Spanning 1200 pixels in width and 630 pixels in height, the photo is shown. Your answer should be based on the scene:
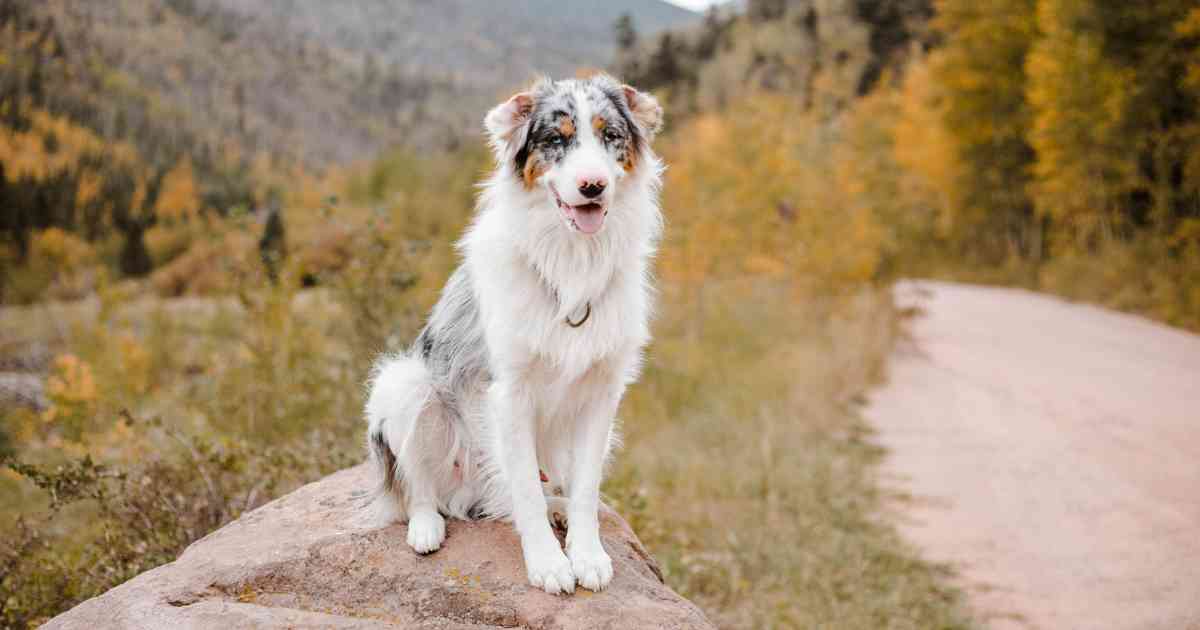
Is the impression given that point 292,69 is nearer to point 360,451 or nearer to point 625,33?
point 625,33

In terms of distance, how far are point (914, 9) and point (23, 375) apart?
42.6 meters

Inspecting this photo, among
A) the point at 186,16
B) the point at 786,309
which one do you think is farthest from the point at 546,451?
the point at 186,16

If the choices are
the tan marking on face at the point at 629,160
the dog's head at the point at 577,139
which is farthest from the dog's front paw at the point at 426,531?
the tan marking on face at the point at 629,160

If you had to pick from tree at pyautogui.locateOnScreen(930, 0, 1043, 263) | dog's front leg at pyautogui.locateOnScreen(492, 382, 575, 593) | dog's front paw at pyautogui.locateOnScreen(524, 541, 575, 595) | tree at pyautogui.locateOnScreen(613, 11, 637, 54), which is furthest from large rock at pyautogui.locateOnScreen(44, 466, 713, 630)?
tree at pyautogui.locateOnScreen(613, 11, 637, 54)

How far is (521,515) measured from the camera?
8.75 ft

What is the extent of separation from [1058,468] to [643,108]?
18.1ft

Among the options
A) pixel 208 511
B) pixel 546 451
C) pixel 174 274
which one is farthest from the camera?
pixel 174 274

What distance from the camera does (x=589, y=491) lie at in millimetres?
2746

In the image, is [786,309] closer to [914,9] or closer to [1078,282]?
[1078,282]

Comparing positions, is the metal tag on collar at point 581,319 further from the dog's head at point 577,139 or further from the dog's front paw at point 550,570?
the dog's front paw at point 550,570

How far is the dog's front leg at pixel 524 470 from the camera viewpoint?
2.61 metres

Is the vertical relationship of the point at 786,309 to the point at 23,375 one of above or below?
above

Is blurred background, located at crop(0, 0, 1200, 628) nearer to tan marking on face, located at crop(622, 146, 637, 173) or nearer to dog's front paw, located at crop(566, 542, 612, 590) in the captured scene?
tan marking on face, located at crop(622, 146, 637, 173)

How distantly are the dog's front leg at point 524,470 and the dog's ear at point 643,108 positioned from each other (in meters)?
1.13
